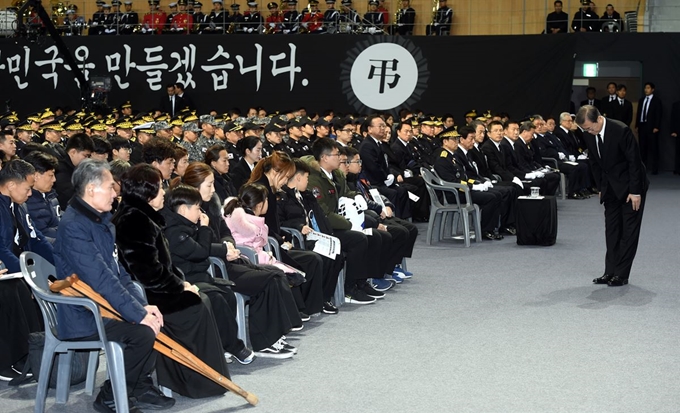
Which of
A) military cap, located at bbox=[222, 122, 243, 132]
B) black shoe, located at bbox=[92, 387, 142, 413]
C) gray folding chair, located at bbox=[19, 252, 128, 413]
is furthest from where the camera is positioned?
military cap, located at bbox=[222, 122, 243, 132]

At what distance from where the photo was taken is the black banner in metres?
17.9

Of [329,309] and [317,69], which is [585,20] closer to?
[317,69]

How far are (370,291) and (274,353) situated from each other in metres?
1.90

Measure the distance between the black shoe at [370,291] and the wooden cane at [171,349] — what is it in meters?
2.78

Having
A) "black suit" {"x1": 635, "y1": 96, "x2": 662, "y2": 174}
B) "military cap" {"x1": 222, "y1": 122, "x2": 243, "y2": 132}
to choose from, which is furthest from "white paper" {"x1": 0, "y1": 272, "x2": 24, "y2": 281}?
"black suit" {"x1": 635, "y1": 96, "x2": 662, "y2": 174}

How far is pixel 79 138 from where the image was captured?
25.7ft

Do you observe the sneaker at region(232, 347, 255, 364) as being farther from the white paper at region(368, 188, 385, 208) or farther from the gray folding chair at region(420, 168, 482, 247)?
the gray folding chair at region(420, 168, 482, 247)

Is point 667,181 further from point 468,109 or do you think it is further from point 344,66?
point 344,66

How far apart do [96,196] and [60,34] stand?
16.3 metres

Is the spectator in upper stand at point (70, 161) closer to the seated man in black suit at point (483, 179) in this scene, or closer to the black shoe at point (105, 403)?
the black shoe at point (105, 403)

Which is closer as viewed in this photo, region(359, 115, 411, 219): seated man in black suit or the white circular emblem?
region(359, 115, 411, 219): seated man in black suit


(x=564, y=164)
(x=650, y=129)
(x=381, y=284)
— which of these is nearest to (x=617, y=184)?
(x=381, y=284)

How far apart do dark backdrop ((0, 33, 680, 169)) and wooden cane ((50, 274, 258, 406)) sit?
13745 mm

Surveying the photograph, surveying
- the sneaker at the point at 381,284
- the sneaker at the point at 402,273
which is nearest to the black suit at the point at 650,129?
the sneaker at the point at 402,273
